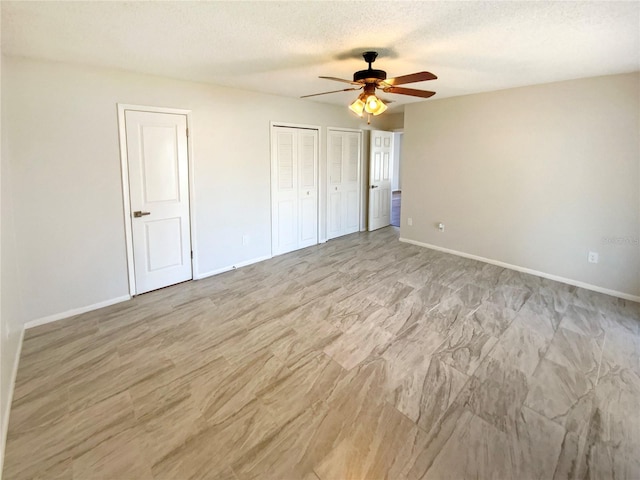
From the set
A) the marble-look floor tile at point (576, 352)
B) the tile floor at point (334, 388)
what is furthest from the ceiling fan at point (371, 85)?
the marble-look floor tile at point (576, 352)

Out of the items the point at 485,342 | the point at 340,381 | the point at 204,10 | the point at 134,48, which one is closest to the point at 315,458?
the point at 340,381

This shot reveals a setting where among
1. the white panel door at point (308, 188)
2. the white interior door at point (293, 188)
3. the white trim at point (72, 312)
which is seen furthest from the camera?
the white panel door at point (308, 188)

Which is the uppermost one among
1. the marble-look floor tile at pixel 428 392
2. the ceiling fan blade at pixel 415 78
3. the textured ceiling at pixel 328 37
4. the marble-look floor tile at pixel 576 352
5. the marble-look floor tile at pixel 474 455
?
Answer: the textured ceiling at pixel 328 37

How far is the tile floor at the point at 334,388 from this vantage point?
1.68 meters

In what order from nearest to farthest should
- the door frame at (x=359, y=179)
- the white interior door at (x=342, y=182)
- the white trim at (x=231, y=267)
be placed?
1. the white trim at (x=231, y=267)
2. the door frame at (x=359, y=179)
3. the white interior door at (x=342, y=182)

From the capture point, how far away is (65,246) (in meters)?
3.08

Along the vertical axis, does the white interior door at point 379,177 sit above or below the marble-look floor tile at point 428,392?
above

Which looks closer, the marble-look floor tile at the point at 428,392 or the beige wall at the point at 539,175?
the marble-look floor tile at the point at 428,392

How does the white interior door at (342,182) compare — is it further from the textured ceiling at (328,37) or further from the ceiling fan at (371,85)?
the ceiling fan at (371,85)

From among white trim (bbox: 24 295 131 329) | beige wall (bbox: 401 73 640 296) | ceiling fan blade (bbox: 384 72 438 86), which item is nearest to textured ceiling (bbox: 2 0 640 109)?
ceiling fan blade (bbox: 384 72 438 86)

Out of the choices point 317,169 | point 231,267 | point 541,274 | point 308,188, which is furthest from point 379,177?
point 231,267

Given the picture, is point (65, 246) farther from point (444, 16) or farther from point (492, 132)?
point (492, 132)

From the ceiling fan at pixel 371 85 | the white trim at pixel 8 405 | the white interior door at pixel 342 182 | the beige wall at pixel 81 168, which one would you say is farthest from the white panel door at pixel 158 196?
the white interior door at pixel 342 182

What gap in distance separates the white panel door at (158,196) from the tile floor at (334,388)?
346 millimetres
